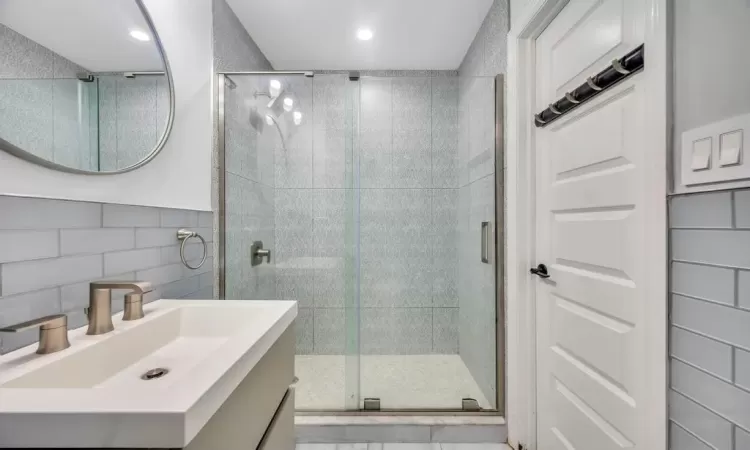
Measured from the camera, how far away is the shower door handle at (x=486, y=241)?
176 centimetres

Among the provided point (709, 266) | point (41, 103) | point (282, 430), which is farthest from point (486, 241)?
point (41, 103)

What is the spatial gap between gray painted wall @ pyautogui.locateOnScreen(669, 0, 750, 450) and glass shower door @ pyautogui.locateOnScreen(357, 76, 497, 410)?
3.19 feet

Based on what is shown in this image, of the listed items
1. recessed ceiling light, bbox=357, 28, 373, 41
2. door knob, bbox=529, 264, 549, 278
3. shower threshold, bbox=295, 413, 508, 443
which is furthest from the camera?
recessed ceiling light, bbox=357, 28, 373, 41

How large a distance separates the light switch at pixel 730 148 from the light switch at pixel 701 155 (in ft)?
0.08

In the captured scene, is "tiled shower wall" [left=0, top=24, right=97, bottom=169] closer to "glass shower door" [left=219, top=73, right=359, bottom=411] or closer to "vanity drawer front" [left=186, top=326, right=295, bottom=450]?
"vanity drawer front" [left=186, top=326, right=295, bottom=450]

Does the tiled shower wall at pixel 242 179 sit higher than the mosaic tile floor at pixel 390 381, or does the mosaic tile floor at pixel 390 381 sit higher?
the tiled shower wall at pixel 242 179

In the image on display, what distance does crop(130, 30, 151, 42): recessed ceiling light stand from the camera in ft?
3.65

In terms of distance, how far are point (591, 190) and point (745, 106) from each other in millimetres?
514

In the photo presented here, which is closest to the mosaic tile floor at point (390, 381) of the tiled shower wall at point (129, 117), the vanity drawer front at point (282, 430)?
the vanity drawer front at point (282, 430)

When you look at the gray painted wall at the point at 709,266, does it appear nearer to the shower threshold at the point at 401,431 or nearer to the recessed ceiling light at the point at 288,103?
the shower threshold at the point at 401,431

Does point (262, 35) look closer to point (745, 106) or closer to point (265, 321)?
point (265, 321)

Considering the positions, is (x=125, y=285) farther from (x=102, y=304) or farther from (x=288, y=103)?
(x=288, y=103)

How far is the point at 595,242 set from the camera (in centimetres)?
111

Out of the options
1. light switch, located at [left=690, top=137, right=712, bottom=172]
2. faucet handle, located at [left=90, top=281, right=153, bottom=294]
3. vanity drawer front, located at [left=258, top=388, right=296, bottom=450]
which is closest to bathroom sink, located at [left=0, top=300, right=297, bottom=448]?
faucet handle, located at [left=90, top=281, right=153, bottom=294]
